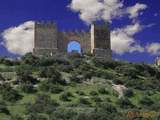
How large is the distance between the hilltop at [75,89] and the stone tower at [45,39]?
3.78m

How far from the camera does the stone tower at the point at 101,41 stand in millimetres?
91625

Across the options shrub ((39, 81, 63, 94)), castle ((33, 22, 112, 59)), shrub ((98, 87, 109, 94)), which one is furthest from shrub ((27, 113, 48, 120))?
castle ((33, 22, 112, 59))

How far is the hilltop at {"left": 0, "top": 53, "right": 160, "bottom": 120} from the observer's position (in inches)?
2126

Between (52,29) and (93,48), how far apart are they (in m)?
8.48

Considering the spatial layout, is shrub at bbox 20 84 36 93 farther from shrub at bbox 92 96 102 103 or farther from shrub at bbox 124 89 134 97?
shrub at bbox 124 89 134 97

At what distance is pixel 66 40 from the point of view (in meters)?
90.4

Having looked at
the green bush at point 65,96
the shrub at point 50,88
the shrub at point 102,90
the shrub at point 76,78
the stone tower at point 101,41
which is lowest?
the green bush at point 65,96

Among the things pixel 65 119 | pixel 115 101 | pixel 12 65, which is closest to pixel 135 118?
pixel 65 119

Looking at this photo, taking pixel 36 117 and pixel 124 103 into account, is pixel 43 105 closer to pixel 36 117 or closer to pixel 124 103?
pixel 36 117

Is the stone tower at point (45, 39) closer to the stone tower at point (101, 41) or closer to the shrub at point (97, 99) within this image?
the stone tower at point (101, 41)

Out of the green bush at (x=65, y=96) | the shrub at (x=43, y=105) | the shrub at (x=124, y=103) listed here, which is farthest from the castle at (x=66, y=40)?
the shrub at (x=124, y=103)

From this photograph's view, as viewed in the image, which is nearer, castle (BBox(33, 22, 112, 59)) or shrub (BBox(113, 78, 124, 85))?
shrub (BBox(113, 78, 124, 85))

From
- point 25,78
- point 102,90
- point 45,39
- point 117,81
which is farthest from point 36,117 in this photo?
point 45,39

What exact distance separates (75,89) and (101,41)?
28465mm
